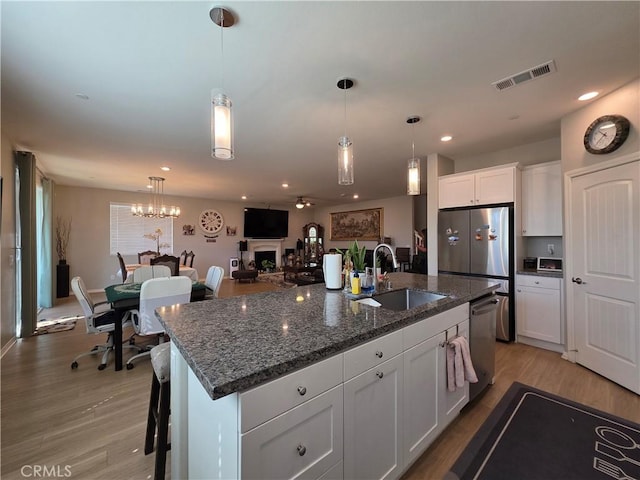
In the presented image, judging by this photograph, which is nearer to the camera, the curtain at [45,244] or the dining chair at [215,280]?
the dining chair at [215,280]

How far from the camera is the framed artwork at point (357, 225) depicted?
8.71 metres

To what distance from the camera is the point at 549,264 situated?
344cm

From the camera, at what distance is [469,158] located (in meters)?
4.35

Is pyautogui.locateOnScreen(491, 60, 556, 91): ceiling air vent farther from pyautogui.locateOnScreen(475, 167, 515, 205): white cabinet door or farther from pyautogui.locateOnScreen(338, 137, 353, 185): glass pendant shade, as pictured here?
pyautogui.locateOnScreen(475, 167, 515, 205): white cabinet door

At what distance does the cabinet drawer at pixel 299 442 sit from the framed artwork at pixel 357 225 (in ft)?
25.7

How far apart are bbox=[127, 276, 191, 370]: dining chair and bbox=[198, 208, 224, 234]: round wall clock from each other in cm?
587

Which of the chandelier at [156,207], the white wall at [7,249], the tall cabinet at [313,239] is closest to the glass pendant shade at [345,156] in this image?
the white wall at [7,249]

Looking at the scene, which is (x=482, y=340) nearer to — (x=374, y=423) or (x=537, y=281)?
(x=374, y=423)

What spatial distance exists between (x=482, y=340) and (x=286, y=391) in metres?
1.96

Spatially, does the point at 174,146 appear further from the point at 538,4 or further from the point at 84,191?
the point at 84,191

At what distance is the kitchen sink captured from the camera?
212 centimetres

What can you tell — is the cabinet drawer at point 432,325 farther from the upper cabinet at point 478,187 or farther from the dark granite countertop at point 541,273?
the upper cabinet at point 478,187

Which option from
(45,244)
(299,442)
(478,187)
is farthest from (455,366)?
(45,244)

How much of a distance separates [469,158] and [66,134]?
18.5 feet
